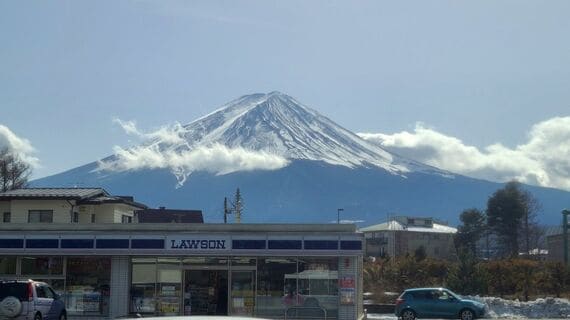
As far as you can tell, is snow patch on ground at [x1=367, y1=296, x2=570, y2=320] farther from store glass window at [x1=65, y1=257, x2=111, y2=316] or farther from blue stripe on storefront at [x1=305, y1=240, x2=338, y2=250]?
store glass window at [x1=65, y1=257, x2=111, y2=316]

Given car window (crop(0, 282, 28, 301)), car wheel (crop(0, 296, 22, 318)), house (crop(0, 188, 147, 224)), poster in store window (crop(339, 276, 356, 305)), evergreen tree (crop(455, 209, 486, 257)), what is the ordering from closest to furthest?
car wheel (crop(0, 296, 22, 318))
car window (crop(0, 282, 28, 301))
poster in store window (crop(339, 276, 356, 305))
house (crop(0, 188, 147, 224))
evergreen tree (crop(455, 209, 486, 257))

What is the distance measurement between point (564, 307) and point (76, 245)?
24026 mm

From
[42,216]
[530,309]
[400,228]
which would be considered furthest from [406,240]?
[42,216]

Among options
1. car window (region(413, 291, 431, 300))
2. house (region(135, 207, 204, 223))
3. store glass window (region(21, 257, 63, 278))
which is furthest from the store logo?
house (region(135, 207, 204, 223))

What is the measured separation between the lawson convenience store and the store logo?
0.14 feet

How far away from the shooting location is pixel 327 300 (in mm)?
35250

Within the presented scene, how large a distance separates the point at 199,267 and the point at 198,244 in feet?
3.46

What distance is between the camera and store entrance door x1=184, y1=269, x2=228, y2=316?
118 feet

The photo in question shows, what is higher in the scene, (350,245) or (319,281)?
(350,245)

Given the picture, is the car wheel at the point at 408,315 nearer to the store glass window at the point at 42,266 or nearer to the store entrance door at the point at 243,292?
the store entrance door at the point at 243,292

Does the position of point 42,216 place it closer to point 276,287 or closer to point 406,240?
point 276,287

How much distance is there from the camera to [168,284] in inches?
1419

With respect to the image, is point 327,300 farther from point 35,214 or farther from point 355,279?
point 35,214

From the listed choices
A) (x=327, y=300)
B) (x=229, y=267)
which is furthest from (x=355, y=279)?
(x=229, y=267)
